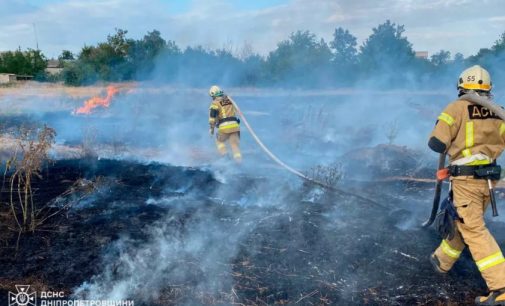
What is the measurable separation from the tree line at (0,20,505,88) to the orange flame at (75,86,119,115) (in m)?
3.39

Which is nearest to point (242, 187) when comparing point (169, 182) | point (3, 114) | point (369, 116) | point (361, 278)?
point (169, 182)

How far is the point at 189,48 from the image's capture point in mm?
22266

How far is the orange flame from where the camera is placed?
16406 mm

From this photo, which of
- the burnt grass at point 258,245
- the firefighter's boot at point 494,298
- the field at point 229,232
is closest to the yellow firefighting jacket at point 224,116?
the field at point 229,232

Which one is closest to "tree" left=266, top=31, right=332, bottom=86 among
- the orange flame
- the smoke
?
the smoke

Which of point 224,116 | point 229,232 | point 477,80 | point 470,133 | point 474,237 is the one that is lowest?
point 229,232

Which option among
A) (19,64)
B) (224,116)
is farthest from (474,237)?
(19,64)

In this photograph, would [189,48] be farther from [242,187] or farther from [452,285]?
[452,285]

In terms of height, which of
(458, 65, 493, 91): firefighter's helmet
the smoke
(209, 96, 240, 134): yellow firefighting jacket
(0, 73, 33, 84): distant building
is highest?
(0, 73, 33, 84): distant building

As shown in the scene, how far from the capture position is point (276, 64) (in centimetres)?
2345

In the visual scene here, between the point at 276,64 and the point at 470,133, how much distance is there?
66.6 ft

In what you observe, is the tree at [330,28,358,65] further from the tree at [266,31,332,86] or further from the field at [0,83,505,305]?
the field at [0,83,505,305]

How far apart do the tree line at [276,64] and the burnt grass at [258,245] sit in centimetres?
1529

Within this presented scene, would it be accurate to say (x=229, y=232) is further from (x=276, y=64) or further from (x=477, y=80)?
(x=276, y=64)
